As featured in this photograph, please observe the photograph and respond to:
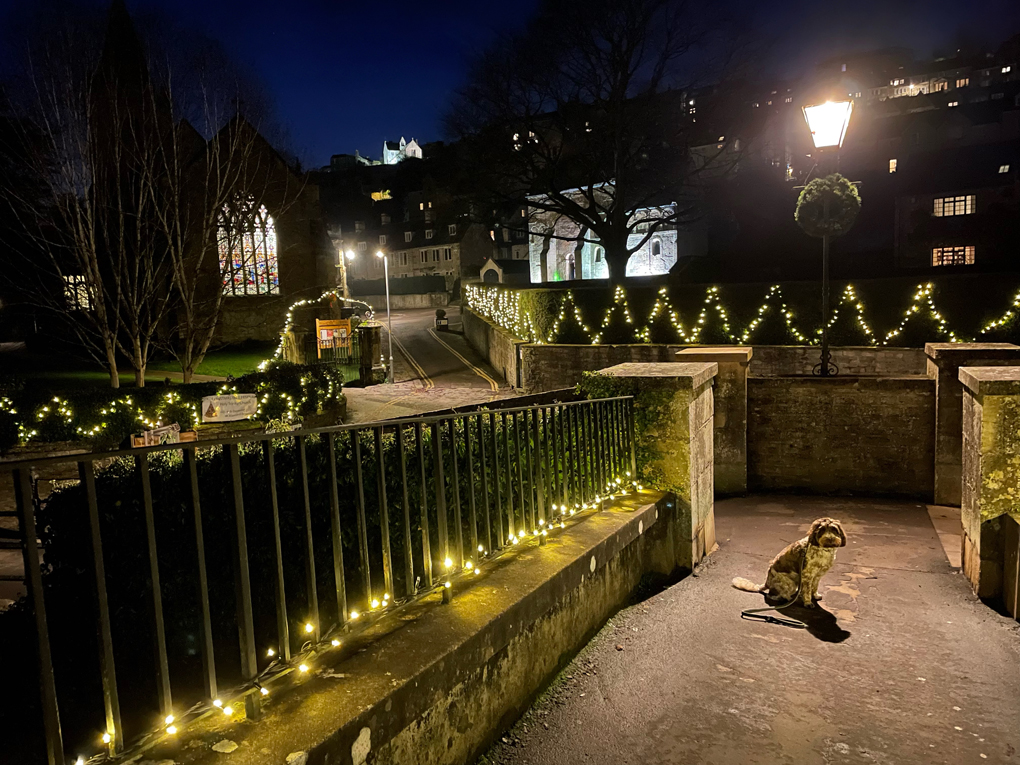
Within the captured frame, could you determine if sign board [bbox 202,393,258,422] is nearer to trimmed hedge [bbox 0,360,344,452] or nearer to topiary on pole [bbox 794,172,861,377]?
trimmed hedge [bbox 0,360,344,452]

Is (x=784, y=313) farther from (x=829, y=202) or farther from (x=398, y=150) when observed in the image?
(x=398, y=150)

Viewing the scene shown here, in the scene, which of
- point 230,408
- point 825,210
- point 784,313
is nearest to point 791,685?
point 825,210

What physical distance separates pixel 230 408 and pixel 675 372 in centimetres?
1027

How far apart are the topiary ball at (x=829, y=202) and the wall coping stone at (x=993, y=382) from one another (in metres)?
5.37

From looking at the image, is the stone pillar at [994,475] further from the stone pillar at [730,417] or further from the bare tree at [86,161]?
the bare tree at [86,161]

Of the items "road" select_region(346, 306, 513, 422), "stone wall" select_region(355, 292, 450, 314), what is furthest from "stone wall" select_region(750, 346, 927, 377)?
"stone wall" select_region(355, 292, 450, 314)

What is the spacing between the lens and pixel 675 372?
6.81 meters

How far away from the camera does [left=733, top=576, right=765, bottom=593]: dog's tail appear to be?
621 cm

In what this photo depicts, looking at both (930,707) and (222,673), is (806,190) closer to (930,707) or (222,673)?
(930,707)

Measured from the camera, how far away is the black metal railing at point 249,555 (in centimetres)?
283

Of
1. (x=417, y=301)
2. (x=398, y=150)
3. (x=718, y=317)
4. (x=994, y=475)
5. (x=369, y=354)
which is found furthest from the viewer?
(x=398, y=150)

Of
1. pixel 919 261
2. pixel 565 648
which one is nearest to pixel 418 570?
pixel 565 648

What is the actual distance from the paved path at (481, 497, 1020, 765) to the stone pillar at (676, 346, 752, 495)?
13.7ft

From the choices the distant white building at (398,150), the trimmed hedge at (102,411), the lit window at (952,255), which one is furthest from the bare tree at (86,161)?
the distant white building at (398,150)
